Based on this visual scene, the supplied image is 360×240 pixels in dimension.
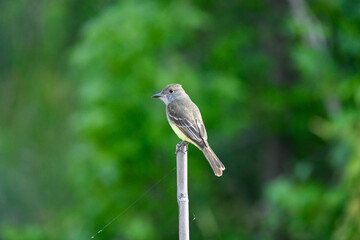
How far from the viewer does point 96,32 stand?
781 centimetres

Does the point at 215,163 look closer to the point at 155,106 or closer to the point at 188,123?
the point at 188,123

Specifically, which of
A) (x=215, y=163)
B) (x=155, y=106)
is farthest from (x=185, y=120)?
(x=155, y=106)

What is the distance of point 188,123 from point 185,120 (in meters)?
0.04

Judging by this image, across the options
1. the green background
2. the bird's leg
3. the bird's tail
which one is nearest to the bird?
the bird's tail

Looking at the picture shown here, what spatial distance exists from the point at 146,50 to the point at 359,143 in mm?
3250

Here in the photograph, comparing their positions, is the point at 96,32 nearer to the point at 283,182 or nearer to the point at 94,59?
the point at 94,59

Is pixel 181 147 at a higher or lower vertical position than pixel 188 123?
lower

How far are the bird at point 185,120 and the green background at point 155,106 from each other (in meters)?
2.34

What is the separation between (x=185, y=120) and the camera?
4.55 metres

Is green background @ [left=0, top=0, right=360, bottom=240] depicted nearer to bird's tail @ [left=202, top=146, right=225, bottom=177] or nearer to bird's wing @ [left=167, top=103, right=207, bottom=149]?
bird's wing @ [left=167, top=103, right=207, bottom=149]

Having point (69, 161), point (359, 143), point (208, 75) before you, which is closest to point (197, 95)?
point (208, 75)

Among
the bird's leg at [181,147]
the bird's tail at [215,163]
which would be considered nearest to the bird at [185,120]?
the bird's tail at [215,163]

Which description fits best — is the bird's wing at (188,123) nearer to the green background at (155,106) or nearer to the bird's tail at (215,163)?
the bird's tail at (215,163)

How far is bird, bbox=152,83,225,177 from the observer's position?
4391mm
